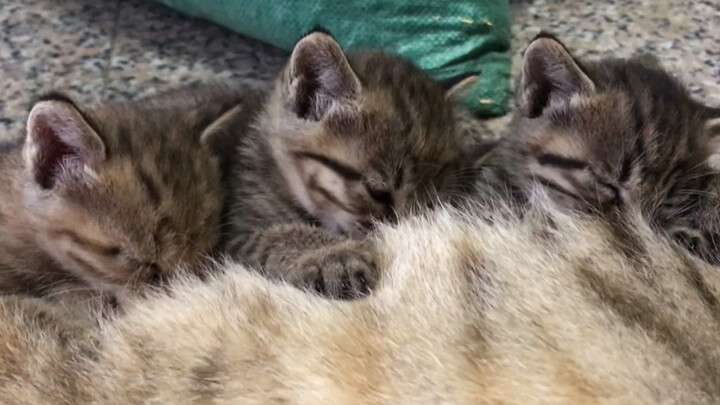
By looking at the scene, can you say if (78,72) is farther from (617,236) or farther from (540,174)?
(617,236)

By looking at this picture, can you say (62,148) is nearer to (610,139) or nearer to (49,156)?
(49,156)

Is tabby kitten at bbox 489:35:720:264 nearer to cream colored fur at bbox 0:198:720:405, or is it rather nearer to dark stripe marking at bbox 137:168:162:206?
cream colored fur at bbox 0:198:720:405

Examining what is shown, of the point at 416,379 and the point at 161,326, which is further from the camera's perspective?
the point at 161,326

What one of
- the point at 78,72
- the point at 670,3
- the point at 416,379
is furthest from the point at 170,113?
the point at 670,3

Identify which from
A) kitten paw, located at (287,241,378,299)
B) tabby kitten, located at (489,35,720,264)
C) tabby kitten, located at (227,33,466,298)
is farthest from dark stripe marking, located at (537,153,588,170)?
kitten paw, located at (287,241,378,299)

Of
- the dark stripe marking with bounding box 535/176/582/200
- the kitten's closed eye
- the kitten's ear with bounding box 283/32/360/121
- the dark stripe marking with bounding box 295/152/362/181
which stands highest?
the kitten's ear with bounding box 283/32/360/121

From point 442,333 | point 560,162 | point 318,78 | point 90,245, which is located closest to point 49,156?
point 90,245

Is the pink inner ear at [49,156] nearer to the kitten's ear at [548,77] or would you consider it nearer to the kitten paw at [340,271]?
the kitten paw at [340,271]
